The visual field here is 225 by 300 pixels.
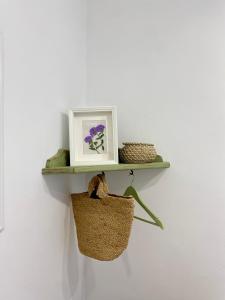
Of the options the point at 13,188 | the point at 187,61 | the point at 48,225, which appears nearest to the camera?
the point at 13,188

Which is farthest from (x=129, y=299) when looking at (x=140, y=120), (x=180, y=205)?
(x=140, y=120)

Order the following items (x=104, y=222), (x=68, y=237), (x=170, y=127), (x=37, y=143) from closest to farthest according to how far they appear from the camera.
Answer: (x=37, y=143) → (x=104, y=222) → (x=68, y=237) → (x=170, y=127)

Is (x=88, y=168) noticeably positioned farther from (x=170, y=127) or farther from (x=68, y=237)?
(x=170, y=127)

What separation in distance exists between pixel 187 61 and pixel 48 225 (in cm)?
100

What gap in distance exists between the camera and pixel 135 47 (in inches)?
58.6

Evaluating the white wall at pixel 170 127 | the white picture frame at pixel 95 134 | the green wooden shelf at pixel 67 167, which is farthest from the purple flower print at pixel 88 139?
the white wall at pixel 170 127

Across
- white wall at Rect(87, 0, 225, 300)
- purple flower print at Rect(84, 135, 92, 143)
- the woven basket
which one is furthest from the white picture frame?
white wall at Rect(87, 0, 225, 300)

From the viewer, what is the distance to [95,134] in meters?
1.23

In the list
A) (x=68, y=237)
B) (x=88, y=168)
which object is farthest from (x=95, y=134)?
(x=68, y=237)

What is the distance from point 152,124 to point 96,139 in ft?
1.18

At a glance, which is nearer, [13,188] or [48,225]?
[13,188]

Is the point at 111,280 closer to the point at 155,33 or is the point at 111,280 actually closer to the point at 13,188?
the point at 13,188

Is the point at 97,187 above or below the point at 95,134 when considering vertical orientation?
below

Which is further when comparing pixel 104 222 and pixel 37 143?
pixel 104 222
